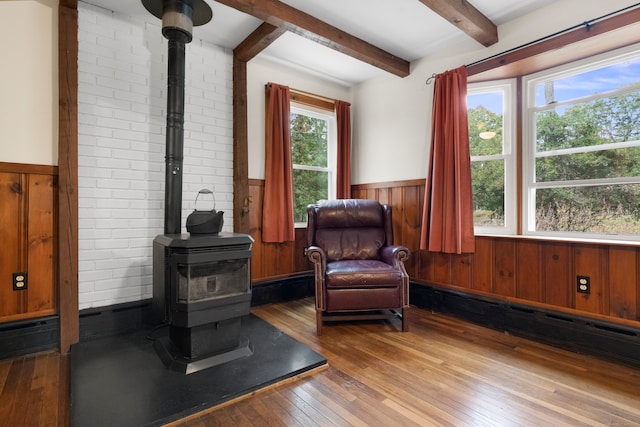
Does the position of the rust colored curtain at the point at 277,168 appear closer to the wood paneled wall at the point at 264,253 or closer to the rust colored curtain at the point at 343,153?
the wood paneled wall at the point at 264,253

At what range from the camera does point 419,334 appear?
2441 mm

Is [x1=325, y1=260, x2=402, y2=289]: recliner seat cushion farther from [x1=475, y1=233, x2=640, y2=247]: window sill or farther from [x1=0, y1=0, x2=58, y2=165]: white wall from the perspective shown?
[x1=0, y1=0, x2=58, y2=165]: white wall

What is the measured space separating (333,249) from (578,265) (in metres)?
1.88

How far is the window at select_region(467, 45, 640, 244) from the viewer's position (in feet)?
7.24

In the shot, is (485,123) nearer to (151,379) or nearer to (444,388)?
(444,388)

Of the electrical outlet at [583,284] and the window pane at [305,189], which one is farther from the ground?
the window pane at [305,189]

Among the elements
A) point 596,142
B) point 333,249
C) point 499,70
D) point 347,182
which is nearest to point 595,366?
point 596,142

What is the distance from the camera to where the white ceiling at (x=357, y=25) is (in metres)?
2.36

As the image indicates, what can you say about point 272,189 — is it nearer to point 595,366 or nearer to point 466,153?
point 466,153

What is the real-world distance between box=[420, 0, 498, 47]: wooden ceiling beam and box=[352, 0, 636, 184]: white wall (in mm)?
122

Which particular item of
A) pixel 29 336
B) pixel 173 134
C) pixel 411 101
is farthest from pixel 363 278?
pixel 29 336

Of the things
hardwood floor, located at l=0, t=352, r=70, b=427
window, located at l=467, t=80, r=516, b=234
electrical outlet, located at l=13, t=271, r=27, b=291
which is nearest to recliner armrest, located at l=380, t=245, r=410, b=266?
window, located at l=467, t=80, r=516, b=234

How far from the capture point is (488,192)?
113 inches

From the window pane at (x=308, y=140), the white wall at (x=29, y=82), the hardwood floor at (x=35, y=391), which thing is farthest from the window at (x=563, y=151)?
the white wall at (x=29, y=82)
